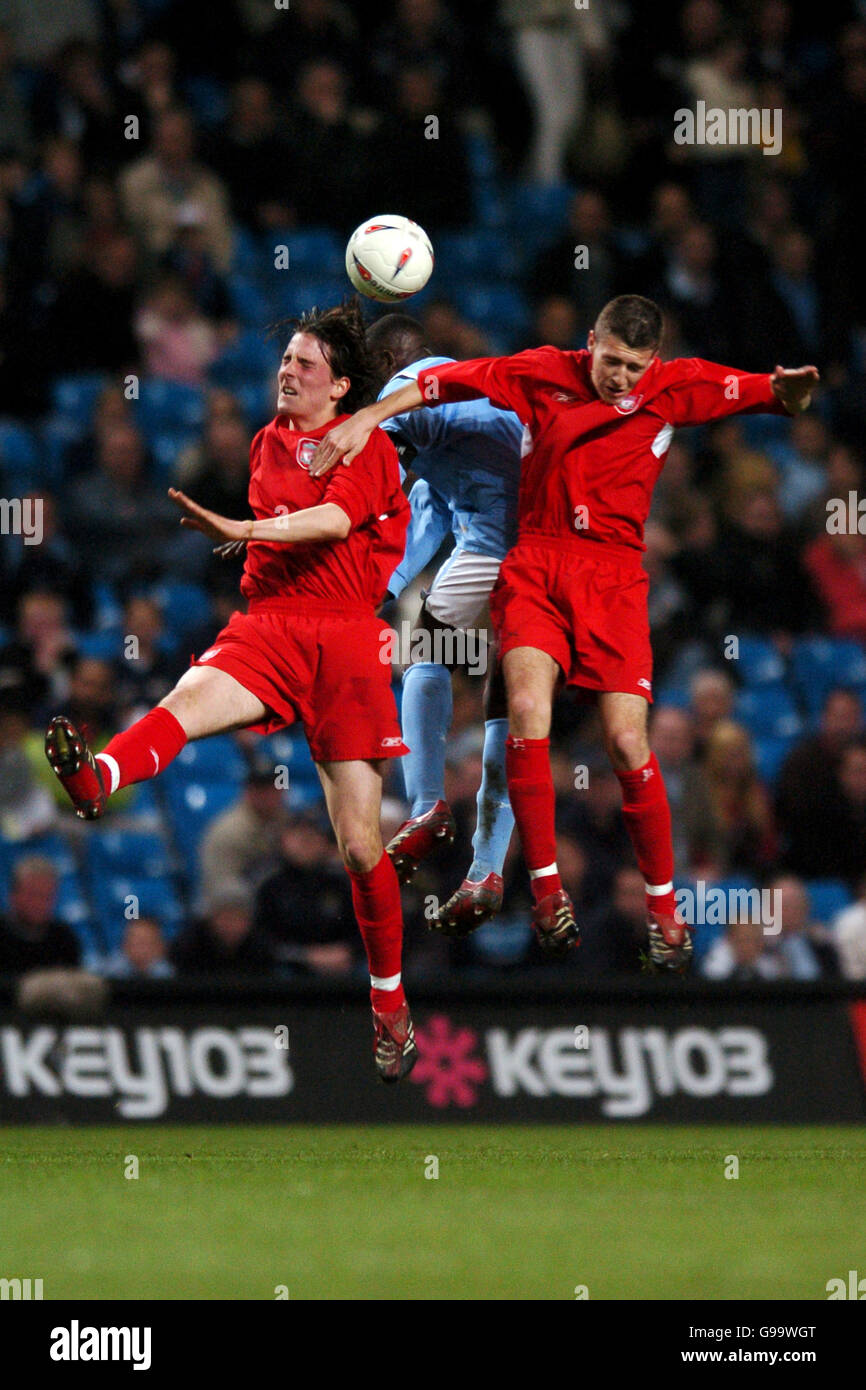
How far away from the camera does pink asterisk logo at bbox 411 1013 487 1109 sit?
10570 mm

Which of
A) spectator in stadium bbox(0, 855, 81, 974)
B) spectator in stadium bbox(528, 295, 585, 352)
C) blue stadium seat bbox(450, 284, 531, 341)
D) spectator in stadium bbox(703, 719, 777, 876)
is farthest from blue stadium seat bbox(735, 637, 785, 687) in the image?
spectator in stadium bbox(0, 855, 81, 974)

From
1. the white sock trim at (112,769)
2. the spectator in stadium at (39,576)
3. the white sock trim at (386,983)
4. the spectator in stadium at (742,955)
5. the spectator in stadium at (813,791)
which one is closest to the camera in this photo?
the white sock trim at (112,769)

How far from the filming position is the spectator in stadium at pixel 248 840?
1114 cm

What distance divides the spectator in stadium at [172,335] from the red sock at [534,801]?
267 inches

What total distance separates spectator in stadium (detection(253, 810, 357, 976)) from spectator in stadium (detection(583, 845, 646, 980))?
1203 mm

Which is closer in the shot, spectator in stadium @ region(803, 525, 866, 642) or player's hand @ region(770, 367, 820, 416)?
player's hand @ region(770, 367, 820, 416)

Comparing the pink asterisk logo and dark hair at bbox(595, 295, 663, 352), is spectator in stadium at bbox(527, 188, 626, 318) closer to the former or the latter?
the pink asterisk logo

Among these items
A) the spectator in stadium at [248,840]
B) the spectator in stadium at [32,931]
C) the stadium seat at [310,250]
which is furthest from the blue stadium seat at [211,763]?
the stadium seat at [310,250]

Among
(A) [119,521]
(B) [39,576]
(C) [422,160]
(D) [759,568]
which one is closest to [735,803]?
(D) [759,568]

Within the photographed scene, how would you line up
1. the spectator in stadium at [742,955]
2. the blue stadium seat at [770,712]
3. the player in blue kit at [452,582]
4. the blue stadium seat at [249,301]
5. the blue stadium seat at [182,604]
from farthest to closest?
the blue stadium seat at [249,301]
the blue stadium seat at [770,712]
the blue stadium seat at [182,604]
the spectator in stadium at [742,955]
the player in blue kit at [452,582]

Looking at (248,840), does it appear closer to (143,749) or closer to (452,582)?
(452,582)

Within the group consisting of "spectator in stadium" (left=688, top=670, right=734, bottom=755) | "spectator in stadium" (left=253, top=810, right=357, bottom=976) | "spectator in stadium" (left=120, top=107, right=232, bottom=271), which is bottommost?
"spectator in stadium" (left=253, top=810, right=357, bottom=976)

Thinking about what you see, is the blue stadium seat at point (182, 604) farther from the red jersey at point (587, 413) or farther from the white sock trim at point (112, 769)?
the white sock trim at point (112, 769)
